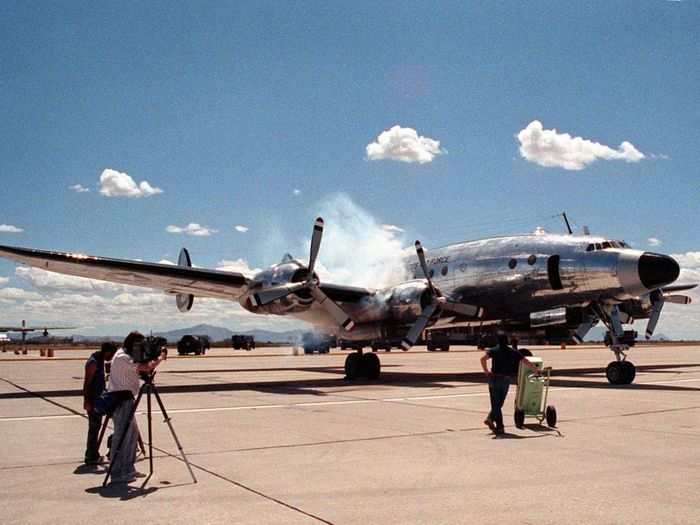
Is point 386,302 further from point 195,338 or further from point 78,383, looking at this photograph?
point 195,338

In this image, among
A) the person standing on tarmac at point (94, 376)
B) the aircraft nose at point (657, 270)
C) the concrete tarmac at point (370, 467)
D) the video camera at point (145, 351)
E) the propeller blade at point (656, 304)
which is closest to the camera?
A: the concrete tarmac at point (370, 467)

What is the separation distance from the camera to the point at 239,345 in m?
72.8

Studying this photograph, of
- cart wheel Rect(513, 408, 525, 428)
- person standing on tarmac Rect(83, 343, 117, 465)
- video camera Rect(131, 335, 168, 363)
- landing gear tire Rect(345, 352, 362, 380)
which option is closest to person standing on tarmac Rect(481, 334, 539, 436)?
cart wheel Rect(513, 408, 525, 428)

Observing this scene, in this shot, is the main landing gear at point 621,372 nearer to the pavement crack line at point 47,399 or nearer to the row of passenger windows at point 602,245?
the row of passenger windows at point 602,245

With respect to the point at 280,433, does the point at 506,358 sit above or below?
above

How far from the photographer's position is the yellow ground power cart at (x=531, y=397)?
395 inches

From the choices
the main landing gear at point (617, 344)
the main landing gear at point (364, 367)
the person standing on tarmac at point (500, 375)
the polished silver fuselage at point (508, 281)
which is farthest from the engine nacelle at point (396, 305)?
the person standing on tarmac at point (500, 375)

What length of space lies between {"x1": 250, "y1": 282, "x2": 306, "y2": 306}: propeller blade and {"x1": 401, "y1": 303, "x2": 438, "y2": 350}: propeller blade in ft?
11.7

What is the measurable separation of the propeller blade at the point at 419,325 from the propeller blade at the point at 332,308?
192cm

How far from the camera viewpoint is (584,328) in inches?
790

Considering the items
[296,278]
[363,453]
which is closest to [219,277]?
[296,278]

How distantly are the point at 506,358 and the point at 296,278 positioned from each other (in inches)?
396

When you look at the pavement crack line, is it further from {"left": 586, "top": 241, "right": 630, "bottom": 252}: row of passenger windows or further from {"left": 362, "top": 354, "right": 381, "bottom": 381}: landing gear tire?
{"left": 586, "top": 241, "right": 630, "bottom": 252}: row of passenger windows

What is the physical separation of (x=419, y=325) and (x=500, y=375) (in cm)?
970
